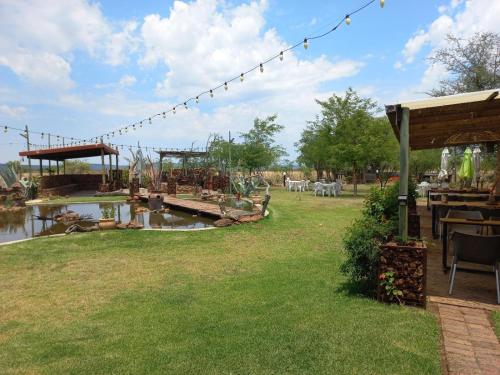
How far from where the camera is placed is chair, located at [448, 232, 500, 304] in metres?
3.51

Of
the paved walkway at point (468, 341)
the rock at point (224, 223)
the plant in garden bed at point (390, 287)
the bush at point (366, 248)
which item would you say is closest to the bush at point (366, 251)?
the bush at point (366, 248)

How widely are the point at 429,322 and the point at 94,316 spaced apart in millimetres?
3202

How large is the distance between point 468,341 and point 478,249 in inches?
46.7

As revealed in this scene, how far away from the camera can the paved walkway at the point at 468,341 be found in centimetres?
242

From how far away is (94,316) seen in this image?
3.64 meters

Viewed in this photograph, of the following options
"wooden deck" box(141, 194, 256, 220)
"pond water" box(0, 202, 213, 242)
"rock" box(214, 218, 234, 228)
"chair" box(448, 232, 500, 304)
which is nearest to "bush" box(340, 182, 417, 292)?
"chair" box(448, 232, 500, 304)

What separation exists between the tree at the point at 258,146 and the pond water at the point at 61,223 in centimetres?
1108

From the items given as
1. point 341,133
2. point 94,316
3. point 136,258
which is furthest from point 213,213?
point 341,133

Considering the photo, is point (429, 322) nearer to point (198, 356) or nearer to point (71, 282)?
point (198, 356)

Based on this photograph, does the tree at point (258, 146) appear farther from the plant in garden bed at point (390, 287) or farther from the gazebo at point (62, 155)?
the plant in garden bed at point (390, 287)

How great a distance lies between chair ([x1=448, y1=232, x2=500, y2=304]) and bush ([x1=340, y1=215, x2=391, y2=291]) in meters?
0.71

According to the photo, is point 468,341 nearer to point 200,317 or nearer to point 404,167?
point 404,167

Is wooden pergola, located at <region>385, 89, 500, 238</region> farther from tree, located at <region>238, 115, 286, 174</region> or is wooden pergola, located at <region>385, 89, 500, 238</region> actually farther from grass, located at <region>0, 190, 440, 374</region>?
tree, located at <region>238, 115, 286, 174</region>

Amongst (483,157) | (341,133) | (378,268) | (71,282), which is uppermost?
(341,133)
